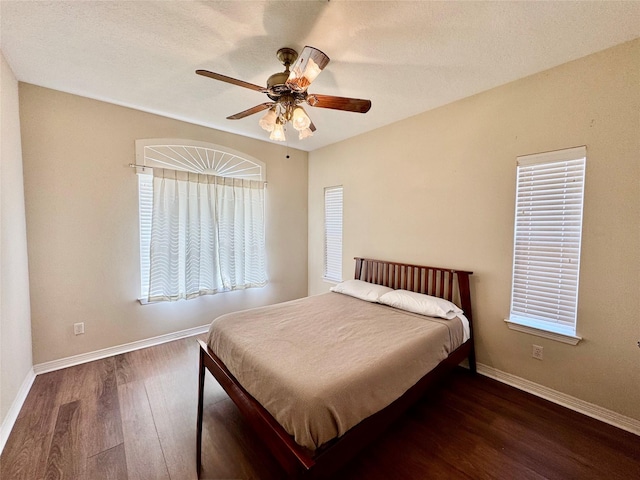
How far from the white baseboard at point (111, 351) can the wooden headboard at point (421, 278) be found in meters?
2.41

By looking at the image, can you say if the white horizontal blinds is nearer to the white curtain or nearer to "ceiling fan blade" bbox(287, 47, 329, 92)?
the white curtain

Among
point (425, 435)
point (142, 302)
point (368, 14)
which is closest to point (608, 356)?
point (425, 435)

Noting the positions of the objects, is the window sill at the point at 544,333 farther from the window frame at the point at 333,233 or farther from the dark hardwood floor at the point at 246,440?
the window frame at the point at 333,233

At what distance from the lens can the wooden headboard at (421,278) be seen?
8.36 feet

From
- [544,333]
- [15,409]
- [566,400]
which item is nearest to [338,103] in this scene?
[544,333]

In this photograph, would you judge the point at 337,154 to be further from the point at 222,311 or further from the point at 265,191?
the point at 222,311

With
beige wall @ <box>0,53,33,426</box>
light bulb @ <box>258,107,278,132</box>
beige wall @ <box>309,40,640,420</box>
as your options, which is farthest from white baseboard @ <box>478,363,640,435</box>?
beige wall @ <box>0,53,33,426</box>

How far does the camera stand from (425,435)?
1799 millimetres

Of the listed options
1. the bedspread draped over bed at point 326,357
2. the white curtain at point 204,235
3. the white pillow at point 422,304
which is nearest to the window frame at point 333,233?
the white curtain at point 204,235

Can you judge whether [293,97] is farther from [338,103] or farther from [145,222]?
[145,222]

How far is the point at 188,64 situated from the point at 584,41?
9.61 feet

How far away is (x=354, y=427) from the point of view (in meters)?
1.30

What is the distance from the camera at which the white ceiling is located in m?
1.53

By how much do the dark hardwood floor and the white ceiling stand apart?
2.75 m
